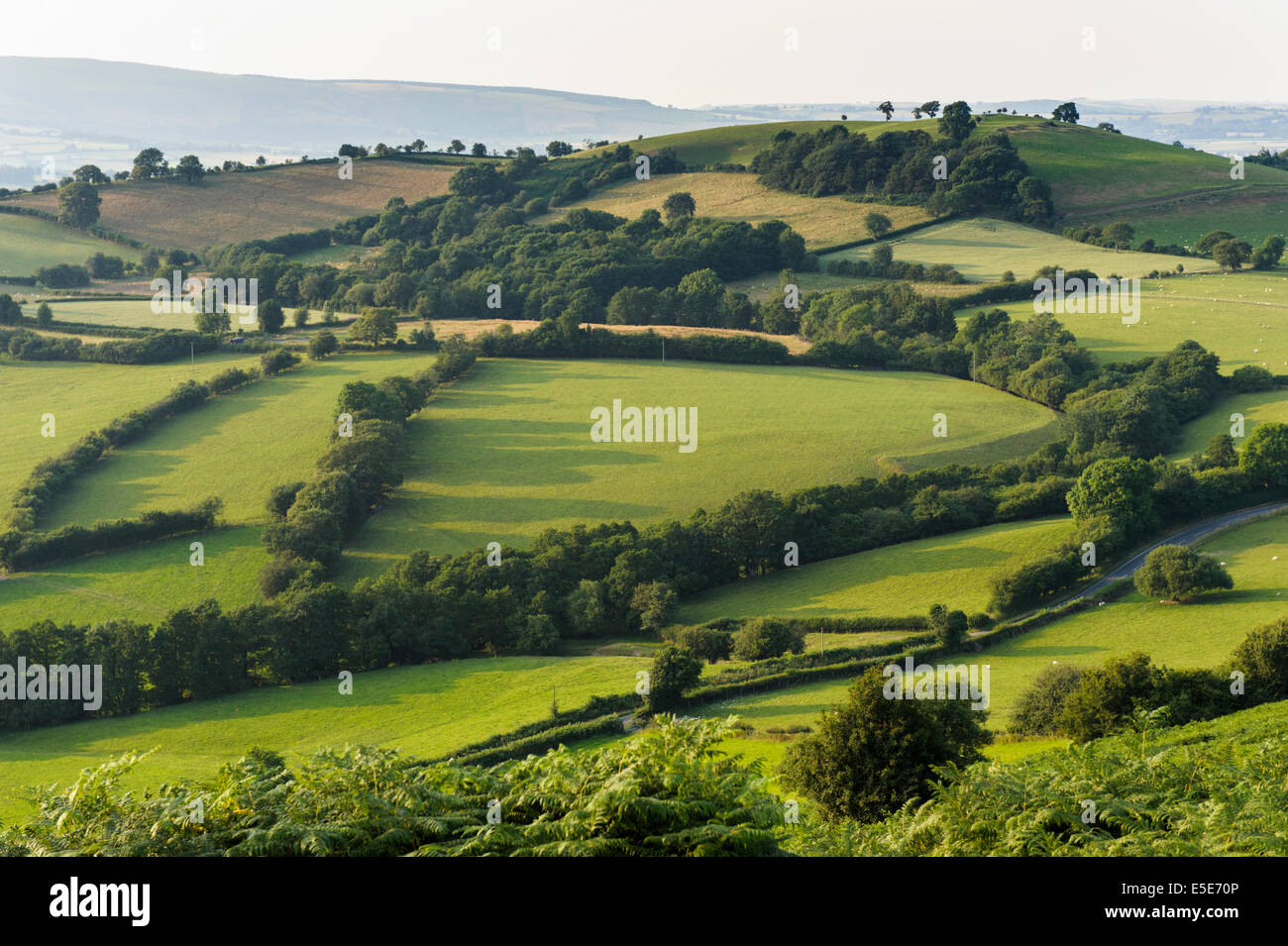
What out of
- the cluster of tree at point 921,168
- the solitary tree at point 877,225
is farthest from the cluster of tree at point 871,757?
the cluster of tree at point 921,168

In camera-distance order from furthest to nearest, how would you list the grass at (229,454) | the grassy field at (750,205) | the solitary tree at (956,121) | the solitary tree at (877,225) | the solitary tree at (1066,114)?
the solitary tree at (1066,114), the solitary tree at (956,121), the grassy field at (750,205), the solitary tree at (877,225), the grass at (229,454)

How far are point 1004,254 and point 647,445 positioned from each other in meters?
74.9

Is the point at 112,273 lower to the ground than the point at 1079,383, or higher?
higher

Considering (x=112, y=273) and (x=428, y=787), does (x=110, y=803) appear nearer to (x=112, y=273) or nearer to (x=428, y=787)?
(x=428, y=787)

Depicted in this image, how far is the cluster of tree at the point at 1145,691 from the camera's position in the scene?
34656mm

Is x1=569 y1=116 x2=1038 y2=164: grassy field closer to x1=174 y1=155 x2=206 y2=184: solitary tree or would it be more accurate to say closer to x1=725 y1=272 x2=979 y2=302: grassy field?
x1=725 y1=272 x2=979 y2=302: grassy field

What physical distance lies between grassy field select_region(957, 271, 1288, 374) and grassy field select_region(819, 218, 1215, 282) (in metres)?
9.12

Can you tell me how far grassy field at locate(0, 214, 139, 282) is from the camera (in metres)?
138

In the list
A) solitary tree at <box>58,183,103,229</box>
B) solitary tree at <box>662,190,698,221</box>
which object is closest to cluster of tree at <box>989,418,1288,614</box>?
solitary tree at <box>662,190,698,221</box>

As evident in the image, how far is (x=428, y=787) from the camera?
13359 millimetres

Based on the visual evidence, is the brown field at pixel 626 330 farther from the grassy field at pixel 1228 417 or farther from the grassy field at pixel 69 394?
the grassy field at pixel 1228 417

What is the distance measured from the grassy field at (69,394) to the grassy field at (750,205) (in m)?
80.3
